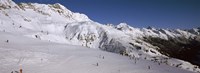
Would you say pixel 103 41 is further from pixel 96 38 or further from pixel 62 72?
pixel 62 72

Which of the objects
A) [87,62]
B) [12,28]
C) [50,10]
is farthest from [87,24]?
[87,62]

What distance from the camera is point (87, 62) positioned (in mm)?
25156

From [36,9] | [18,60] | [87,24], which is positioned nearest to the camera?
[18,60]

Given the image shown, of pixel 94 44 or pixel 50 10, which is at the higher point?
pixel 50 10

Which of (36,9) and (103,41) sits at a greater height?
(36,9)

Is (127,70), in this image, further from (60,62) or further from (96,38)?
(96,38)

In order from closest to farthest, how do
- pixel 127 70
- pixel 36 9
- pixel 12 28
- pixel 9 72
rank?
1. pixel 9 72
2. pixel 127 70
3. pixel 12 28
4. pixel 36 9

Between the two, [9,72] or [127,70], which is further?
[127,70]

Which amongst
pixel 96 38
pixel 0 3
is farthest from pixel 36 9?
pixel 96 38

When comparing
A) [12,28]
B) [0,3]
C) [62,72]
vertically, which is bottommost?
[62,72]

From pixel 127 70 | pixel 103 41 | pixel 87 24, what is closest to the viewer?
pixel 127 70

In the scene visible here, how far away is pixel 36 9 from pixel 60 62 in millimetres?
143770

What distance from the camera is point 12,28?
92812mm

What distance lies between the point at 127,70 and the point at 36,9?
148 meters
